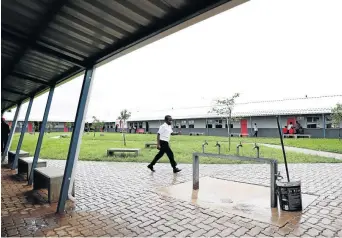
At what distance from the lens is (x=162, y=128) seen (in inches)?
Result: 320

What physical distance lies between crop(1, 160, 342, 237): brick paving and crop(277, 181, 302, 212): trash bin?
194 mm

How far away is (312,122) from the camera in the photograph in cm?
2634

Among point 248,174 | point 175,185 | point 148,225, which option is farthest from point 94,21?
point 248,174

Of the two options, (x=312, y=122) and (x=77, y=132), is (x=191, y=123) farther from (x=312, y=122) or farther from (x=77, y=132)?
(x=77, y=132)

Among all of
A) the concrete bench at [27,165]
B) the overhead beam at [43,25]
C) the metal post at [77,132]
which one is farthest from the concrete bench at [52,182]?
the overhead beam at [43,25]

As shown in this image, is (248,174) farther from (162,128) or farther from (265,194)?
(162,128)

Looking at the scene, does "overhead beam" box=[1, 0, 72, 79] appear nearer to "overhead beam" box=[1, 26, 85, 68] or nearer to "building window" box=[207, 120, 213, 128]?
"overhead beam" box=[1, 26, 85, 68]

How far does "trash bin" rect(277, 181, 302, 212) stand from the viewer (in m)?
4.48

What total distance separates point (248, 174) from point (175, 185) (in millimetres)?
2696

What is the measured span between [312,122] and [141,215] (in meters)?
26.5

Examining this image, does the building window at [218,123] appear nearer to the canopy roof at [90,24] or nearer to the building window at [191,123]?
the building window at [191,123]

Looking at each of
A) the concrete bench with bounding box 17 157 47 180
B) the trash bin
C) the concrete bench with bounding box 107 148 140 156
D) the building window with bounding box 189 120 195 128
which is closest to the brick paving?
the trash bin

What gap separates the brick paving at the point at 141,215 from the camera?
3.77m

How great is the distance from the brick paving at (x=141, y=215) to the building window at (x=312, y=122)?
70.1 ft
